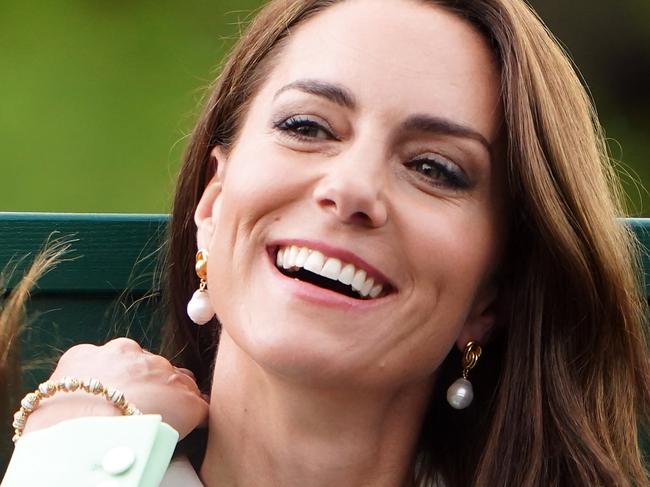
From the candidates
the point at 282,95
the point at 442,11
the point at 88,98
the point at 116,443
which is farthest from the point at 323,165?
the point at 88,98

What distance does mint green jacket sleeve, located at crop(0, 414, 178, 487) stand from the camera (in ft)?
6.93

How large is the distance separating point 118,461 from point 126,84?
2648 millimetres

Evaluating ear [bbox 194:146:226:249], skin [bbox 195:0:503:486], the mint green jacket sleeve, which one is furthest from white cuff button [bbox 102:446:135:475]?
ear [bbox 194:146:226:249]

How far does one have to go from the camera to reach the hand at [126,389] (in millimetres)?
2227

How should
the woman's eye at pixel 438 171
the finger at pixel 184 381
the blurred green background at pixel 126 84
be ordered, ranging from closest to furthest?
the woman's eye at pixel 438 171 < the finger at pixel 184 381 < the blurred green background at pixel 126 84

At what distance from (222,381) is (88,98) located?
94.7 inches

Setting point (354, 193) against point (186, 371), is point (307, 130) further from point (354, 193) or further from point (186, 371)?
point (186, 371)

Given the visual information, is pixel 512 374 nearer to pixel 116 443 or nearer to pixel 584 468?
pixel 584 468

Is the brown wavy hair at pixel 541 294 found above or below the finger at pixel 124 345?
above

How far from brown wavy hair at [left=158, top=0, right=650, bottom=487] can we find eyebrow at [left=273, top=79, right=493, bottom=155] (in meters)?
0.09

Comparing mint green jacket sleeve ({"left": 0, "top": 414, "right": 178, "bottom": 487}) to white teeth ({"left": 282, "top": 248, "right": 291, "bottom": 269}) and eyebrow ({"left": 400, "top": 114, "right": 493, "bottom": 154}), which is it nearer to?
white teeth ({"left": 282, "top": 248, "right": 291, "bottom": 269})

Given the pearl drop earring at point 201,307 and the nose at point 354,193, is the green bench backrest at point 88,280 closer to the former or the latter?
the pearl drop earring at point 201,307

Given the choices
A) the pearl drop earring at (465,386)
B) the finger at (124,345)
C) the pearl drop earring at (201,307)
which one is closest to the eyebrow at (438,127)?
the pearl drop earring at (465,386)

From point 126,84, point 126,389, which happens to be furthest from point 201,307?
point 126,84
